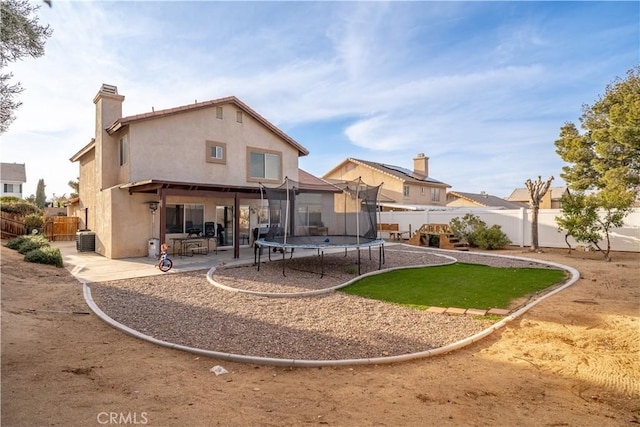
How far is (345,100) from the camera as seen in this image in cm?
1802

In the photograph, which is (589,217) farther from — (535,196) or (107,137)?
(107,137)

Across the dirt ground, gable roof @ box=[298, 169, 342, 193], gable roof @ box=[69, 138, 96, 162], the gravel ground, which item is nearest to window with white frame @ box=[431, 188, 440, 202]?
gable roof @ box=[298, 169, 342, 193]

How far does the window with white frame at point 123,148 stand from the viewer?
14.1 metres

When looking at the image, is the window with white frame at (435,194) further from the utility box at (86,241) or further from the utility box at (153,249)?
the utility box at (86,241)

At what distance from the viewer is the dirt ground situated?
128 inches

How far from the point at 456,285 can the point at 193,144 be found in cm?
1145

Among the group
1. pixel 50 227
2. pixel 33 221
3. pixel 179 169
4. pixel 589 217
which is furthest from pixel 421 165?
pixel 33 221

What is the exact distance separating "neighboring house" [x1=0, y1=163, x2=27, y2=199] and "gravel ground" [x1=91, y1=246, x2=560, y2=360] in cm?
4902

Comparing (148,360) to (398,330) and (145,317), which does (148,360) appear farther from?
(398,330)

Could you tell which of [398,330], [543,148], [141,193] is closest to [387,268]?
[398,330]

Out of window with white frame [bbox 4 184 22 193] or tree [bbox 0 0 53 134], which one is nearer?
Answer: tree [bbox 0 0 53 134]

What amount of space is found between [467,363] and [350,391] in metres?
1.79

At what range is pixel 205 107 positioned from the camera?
15102 millimetres

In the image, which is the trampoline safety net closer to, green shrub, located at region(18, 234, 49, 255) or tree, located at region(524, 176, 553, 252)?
tree, located at region(524, 176, 553, 252)
